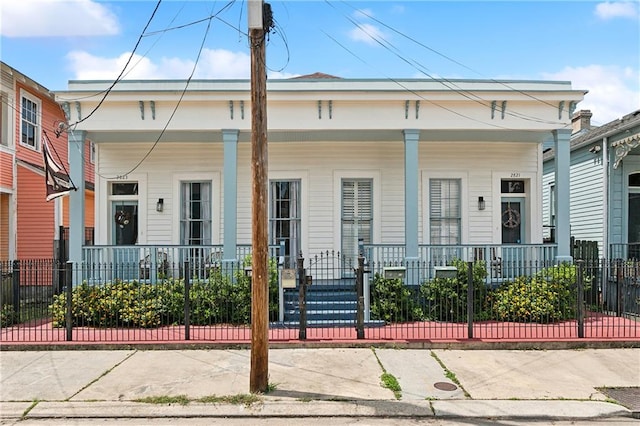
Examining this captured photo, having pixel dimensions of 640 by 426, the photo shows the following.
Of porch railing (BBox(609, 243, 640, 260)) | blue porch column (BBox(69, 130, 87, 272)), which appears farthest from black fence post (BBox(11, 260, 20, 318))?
porch railing (BBox(609, 243, 640, 260))

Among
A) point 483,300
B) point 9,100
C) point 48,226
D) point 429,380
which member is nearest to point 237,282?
point 429,380

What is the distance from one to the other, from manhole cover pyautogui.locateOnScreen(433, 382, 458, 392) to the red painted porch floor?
5.83ft

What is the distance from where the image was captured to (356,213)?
1192cm

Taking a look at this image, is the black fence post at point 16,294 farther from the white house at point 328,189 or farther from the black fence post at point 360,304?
the black fence post at point 360,304

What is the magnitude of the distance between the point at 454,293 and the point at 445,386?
3574mm

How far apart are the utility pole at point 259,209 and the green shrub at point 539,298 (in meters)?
5.62

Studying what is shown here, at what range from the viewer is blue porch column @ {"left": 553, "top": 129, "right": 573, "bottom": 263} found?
10125 mm

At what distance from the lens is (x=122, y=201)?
12.2 meters

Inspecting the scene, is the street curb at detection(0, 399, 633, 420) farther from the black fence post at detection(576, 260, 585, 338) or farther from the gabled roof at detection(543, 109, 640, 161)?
the gabled roof at detection(543, 109, 640, 161)

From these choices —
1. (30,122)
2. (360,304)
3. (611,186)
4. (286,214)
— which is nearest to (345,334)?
(360,304)

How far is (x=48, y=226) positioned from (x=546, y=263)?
1504cm

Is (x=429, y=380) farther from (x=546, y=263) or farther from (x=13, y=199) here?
(x=13, y=199)

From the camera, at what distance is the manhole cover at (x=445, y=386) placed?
19.9 ft

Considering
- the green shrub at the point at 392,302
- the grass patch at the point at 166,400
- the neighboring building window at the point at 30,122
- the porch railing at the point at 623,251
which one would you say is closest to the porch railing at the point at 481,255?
the green shrub at the point at 392,302
